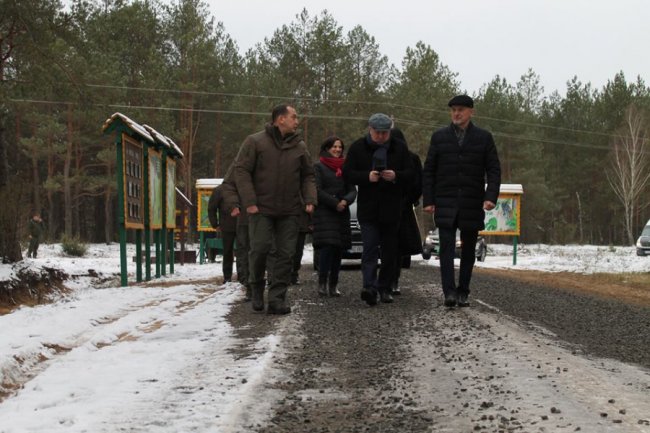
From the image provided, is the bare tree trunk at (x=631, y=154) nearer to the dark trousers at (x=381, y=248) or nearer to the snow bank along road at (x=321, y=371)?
the dark trousers at (x=381, y=248)

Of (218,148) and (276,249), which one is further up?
(218,148)

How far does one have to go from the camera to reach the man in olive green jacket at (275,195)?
7.44m

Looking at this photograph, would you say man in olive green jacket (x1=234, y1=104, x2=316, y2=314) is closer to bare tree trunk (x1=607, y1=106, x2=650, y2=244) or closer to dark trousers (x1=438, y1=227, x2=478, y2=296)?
dark trousers (x1=438, y1=227, x2=478, y2=296)

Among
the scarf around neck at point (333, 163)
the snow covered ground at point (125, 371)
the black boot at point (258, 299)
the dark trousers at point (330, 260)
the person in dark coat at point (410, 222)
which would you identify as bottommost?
the snow covered ground at point (125, 371)

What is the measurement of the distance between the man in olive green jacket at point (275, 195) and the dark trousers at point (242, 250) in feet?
7.55

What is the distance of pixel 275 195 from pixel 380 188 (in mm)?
1344

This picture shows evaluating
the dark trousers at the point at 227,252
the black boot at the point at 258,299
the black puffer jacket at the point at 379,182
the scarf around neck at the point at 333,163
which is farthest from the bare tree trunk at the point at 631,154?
the black boot at the point at 258,299

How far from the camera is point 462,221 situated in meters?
7.78

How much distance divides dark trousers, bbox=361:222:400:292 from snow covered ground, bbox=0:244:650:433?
169 cm

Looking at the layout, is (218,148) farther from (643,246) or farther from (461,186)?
(461,186)

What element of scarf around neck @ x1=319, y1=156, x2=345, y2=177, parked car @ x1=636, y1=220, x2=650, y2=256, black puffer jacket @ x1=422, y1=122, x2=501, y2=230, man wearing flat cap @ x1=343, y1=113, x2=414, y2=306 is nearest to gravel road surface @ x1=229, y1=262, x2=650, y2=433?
man wearing flat cap @ x1=343, y1=113, x2=414, y2=306

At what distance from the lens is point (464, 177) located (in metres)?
7.81

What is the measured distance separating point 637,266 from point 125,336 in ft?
59.2

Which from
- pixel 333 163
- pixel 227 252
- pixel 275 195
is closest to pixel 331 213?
pixel 333 163
